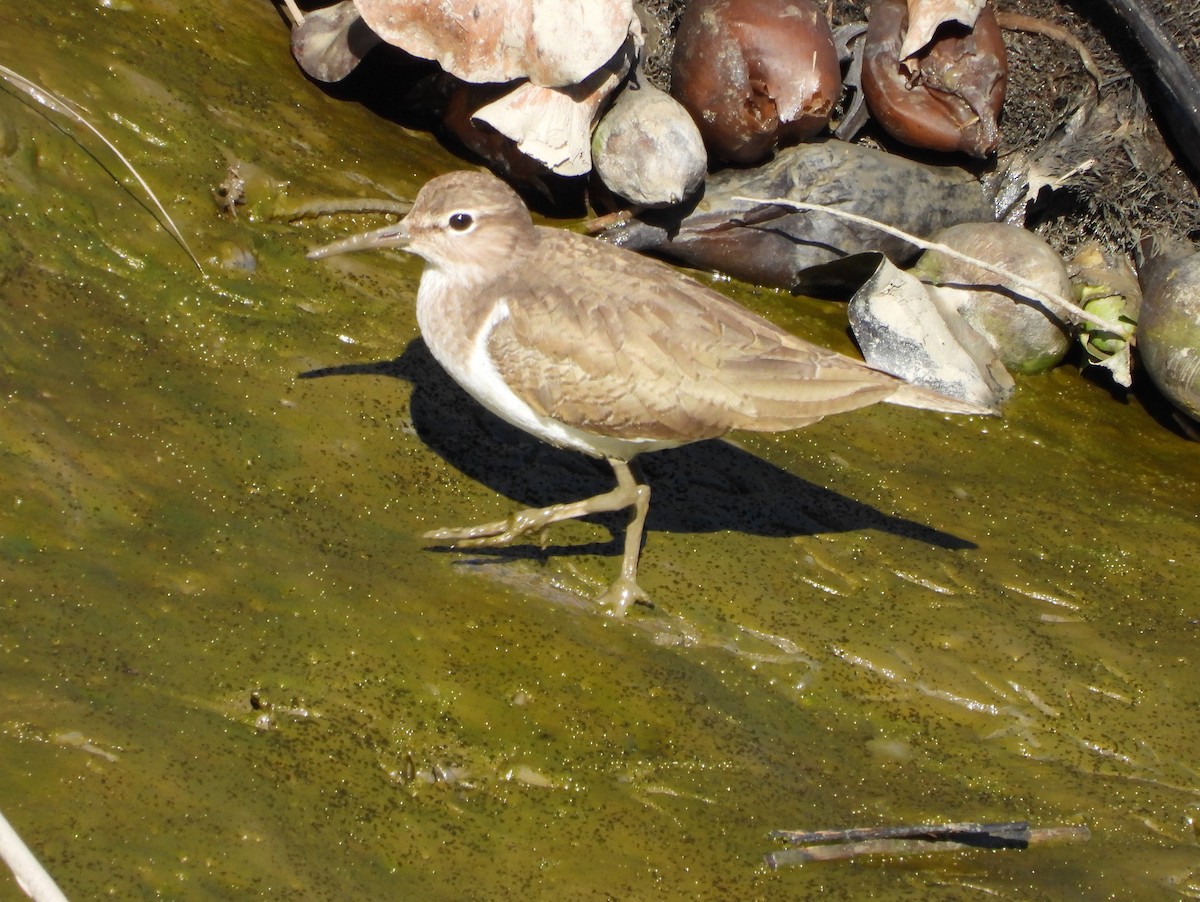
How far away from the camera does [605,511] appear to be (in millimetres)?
5105

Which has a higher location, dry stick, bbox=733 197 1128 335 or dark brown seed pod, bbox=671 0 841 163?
dark brown seed pod, bbox=671 0 841 163

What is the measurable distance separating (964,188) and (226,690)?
17.0 ft

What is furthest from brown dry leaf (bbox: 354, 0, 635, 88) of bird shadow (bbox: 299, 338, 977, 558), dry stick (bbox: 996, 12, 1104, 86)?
dry stick (bbox: 996, 12, 1104, 86)

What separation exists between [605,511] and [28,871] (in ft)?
9.24

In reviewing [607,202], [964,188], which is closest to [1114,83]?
[964,188]

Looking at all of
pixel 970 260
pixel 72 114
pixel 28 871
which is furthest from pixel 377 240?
pixel 970 260

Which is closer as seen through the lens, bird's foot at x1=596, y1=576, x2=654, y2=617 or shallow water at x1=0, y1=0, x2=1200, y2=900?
shallow water at x1=0, y1=0, x2=1200, y2=900

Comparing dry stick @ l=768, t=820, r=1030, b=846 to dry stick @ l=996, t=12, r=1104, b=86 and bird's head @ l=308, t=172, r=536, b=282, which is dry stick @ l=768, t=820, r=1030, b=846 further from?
dry stick @ l=996, t=12, r=1104, b=86

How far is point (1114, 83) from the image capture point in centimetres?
724

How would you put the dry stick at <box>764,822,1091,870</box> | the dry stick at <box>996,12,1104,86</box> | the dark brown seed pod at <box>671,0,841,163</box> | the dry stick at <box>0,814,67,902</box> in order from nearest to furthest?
the dry stick at <box>0,814,67,902</box>, the dry stick at <box>764,822,1091,870</box>, the dark brown seed pod at <box>671,0,841,163</box>, the dry stick at <box>996,12,1104,86</box>

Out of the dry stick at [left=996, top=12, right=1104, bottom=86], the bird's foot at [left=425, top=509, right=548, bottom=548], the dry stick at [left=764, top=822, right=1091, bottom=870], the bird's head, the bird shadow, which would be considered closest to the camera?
the dry stick at [left=764, top=822, right=1091, bottom=870]

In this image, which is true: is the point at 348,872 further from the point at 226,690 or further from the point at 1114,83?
the point at 1114,83

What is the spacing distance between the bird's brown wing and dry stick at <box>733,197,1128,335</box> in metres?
1.71

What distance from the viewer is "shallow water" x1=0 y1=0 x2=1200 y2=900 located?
3656 mm
